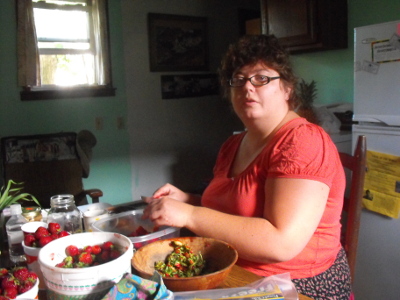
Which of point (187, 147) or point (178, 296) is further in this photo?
point (187, 147)

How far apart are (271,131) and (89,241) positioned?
2.23ft

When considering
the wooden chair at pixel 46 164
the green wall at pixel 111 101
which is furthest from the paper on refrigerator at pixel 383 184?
the wooden chair at pixel 46 164

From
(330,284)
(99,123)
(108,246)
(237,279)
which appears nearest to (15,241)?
(108,246)

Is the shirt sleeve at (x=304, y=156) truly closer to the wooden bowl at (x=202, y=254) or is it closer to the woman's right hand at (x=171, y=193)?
the wooden bowl at (x=202, y=254)

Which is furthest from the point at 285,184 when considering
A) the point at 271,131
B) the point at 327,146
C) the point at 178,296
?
the point at 178,296

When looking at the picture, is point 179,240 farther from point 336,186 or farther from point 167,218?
point 336,186

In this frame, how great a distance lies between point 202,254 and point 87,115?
265 cm

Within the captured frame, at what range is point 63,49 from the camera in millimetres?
3311

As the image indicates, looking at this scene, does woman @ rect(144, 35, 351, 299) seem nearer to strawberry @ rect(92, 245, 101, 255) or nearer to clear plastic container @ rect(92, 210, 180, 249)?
clear plastic container @ rect(92, 210, 180, 249)

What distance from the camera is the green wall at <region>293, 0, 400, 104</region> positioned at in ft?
8.55

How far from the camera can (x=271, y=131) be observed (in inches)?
51.8

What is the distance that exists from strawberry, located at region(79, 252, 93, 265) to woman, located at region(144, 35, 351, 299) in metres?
0.26

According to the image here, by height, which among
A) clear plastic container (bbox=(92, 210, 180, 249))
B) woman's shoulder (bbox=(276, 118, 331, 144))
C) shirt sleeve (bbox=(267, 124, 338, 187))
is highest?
woman's shoulder (bbox=(276, 118, 331, 144))

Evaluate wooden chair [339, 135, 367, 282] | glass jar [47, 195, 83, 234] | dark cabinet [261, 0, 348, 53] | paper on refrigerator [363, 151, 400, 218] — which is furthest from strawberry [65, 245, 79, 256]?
dark cabinet [261, 0, 348, 53]
